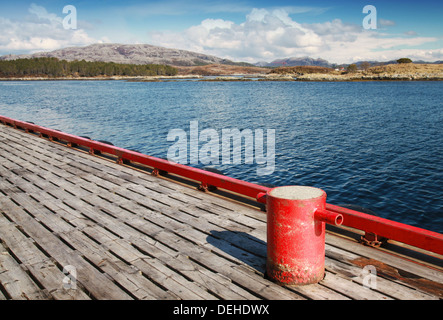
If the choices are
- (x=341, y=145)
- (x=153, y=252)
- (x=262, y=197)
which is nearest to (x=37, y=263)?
(x=153, y=252)

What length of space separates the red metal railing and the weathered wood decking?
264mm

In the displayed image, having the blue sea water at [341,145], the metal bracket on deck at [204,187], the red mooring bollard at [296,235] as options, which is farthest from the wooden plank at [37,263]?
the blue sea water at [341,145]

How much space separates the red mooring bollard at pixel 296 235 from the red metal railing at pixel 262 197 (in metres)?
0.72

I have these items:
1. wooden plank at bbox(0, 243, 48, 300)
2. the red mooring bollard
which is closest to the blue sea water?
the red mooring bollard

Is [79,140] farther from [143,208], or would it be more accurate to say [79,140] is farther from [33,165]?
[143,208]

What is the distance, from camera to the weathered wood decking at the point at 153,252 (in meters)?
3.71

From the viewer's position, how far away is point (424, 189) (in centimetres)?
1338

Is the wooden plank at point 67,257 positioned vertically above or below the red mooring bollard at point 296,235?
below

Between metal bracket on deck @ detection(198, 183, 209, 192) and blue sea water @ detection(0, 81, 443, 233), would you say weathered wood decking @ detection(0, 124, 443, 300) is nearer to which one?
metal bracket on deck @ detection(198, 183, 209, 192)

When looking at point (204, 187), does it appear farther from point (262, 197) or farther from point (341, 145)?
point (341, 145)

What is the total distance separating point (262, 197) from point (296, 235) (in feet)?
2.93

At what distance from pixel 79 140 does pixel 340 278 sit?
376 inches

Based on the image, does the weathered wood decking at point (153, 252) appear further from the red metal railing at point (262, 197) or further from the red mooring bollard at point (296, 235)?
the red metal railing at point (262, 197)

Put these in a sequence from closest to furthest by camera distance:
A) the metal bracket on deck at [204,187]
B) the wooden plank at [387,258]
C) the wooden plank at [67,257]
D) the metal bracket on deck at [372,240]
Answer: the wooden plank at [67,257] → the wooden plank at [387,258] → the metal bracket on deck at [372,240] → the metal bracket on deck at [204,187]
